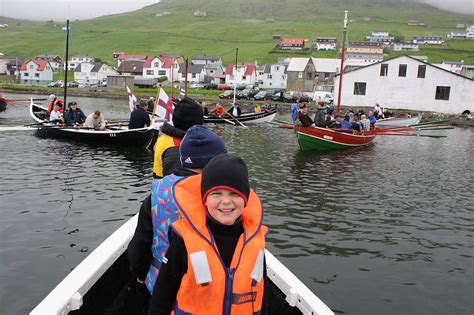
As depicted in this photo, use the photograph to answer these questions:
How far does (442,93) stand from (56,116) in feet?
161

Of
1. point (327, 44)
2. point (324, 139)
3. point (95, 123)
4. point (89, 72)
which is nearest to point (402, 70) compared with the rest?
point (324, 139)

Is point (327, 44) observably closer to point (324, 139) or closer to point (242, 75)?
point (242, 75)

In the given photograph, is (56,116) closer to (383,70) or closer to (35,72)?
(383,70)

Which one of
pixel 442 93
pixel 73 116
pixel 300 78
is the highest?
pixel 300 78

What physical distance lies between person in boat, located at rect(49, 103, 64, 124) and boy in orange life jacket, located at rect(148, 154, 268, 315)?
23.2 m

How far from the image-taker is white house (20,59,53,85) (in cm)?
11238

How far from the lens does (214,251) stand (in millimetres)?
2764

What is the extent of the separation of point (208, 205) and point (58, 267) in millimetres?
6543

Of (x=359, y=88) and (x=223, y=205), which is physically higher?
(x=359, y=88)

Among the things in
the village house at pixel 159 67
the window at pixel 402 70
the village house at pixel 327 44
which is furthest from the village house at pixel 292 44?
the window at pixel 402 70

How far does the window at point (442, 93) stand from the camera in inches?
2124

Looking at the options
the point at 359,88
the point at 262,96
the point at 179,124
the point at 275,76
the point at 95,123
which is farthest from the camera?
the point at 275,76

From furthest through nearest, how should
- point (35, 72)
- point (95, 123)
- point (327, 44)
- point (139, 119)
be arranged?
point (327, 44), point (35, 72), point (95, 123), point (139, 119)

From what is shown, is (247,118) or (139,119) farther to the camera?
(247,118)
